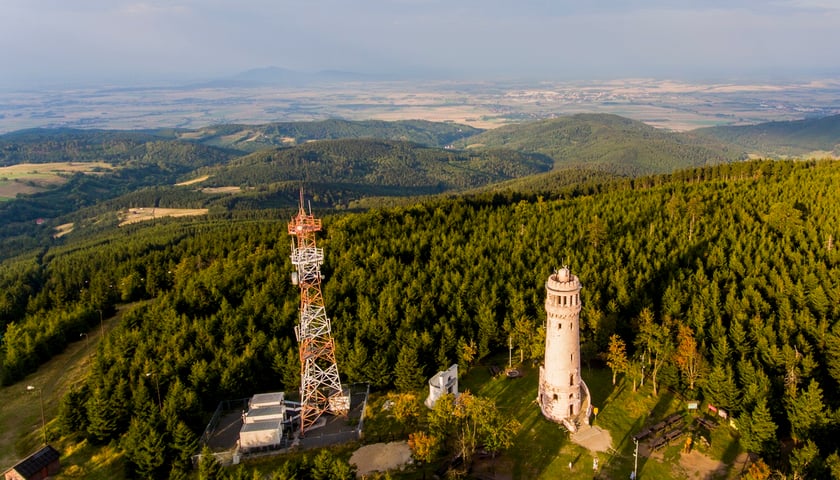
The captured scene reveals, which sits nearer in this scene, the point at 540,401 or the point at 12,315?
→ the point at 540,401

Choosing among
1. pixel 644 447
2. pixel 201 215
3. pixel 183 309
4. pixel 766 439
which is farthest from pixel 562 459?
pixel 201 215

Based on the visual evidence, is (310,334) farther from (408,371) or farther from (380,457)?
(380,457)

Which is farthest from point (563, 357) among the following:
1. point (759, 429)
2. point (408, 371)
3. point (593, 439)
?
point (408, 371)

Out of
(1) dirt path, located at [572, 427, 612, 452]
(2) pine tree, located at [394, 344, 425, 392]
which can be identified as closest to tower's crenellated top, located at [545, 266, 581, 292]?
(1) dirt path, located at [572, 427, 612, 452]

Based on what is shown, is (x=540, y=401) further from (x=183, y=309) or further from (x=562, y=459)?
(x=183, y=309)

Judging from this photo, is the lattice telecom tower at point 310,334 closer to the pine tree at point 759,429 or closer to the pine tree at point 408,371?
the pine tree at point 408,371

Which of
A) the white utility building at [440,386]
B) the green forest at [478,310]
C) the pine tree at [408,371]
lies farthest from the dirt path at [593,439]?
the pine tree at [408,371]
